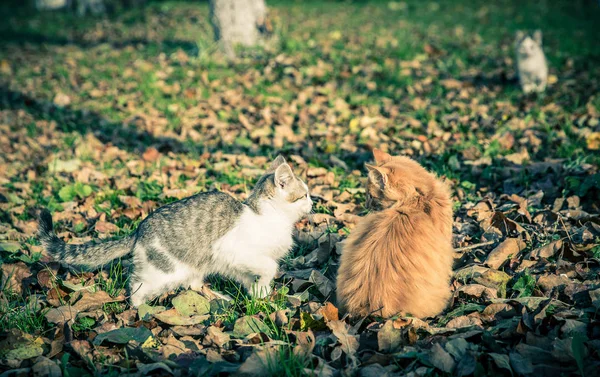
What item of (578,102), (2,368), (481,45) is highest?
(481,45)

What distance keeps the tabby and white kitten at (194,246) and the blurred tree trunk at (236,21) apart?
6391 mm

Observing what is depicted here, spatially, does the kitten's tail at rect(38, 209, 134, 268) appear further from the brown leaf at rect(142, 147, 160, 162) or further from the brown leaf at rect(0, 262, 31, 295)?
the brown leaf at rect(142, 147, 160, 162)

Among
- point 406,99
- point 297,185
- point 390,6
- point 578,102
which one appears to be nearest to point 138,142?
point 297,185

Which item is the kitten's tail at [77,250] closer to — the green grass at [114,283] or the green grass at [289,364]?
the green grass at [114,283]

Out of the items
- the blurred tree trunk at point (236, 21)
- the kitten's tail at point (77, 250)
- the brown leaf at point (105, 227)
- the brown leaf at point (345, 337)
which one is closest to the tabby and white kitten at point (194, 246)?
the kitten's tail at point (77, 250)

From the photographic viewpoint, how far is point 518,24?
12648mm

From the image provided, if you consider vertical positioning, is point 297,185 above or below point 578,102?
below

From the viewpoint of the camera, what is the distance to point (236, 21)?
910cm

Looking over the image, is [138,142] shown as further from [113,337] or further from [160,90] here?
[113,337]

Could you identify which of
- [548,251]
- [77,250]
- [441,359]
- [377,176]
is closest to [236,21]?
[77,250]

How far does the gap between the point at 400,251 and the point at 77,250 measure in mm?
2415

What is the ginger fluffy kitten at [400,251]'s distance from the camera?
2793mm

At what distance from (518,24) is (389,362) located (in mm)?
12833

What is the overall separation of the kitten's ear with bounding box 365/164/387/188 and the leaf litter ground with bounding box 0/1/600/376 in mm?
875
